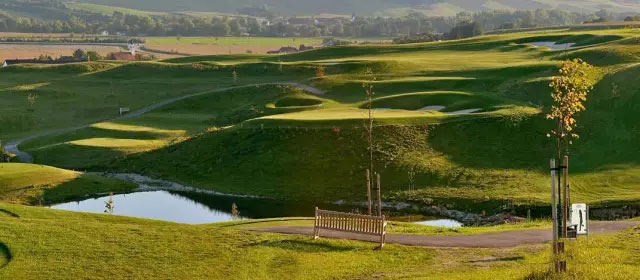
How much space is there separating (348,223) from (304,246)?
109 inches

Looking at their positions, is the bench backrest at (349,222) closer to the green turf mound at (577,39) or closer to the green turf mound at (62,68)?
the green turf mound at (577,39)

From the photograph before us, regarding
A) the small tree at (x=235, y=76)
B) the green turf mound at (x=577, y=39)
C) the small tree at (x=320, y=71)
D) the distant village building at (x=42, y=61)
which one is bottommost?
the small tree at (x=235, y=76)

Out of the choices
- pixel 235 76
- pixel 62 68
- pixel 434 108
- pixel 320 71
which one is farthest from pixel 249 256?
pixel 62 68

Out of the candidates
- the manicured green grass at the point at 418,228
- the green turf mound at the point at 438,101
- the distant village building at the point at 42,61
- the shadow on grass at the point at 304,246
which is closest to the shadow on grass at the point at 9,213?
the manicured green grass at the point at 418,228

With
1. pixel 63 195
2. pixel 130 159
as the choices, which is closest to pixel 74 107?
pixel 130 159

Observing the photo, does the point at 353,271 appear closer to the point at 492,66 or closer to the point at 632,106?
the point at 632,106

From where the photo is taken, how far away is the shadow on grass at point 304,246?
105 feet

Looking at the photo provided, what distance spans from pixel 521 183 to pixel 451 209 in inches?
260

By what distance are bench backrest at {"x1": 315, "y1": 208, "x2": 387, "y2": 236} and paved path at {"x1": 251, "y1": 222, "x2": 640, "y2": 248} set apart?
374mm

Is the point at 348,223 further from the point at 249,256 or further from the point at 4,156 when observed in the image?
the point at 4,156

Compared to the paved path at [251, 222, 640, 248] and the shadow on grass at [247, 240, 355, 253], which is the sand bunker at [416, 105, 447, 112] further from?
the shadow on grass at [247, 240, 355, 253]

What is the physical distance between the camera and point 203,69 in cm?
14212

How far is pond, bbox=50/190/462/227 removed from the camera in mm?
58969

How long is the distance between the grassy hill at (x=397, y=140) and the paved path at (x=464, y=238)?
20.1m
